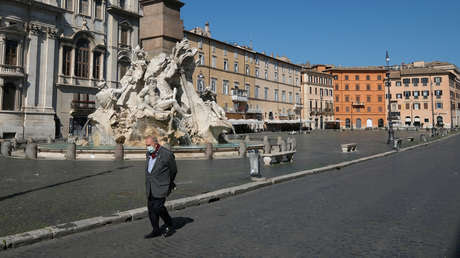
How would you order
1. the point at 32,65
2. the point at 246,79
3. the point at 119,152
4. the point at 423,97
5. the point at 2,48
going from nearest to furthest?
the point at 119,152 → the point at 2,48 → the point at 32,65 → the point at 246,79 → the point at 423,97

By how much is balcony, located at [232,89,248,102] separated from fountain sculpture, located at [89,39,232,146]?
38.3 meters

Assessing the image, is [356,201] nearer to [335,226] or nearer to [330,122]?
[335,226]

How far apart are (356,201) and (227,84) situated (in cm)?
5154

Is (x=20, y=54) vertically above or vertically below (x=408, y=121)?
above

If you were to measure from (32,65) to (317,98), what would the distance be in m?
60.0

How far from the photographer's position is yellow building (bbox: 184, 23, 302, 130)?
53.3 metres

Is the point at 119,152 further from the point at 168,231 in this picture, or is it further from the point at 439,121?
the point at 439,121

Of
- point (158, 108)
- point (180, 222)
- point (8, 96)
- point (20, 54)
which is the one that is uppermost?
point (20, 54)

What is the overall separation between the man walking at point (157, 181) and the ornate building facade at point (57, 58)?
30970 mm

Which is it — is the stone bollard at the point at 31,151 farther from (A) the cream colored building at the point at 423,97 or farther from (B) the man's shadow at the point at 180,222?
(A) the cream colored building at the point at 423,97

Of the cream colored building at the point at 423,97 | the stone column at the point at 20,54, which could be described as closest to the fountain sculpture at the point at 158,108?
the stone column at the point at 20,54

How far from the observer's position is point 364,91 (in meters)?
83.8

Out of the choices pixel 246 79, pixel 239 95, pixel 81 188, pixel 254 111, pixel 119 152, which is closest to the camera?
pixel 81 188

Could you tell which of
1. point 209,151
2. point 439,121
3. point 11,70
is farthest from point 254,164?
point 439,121
